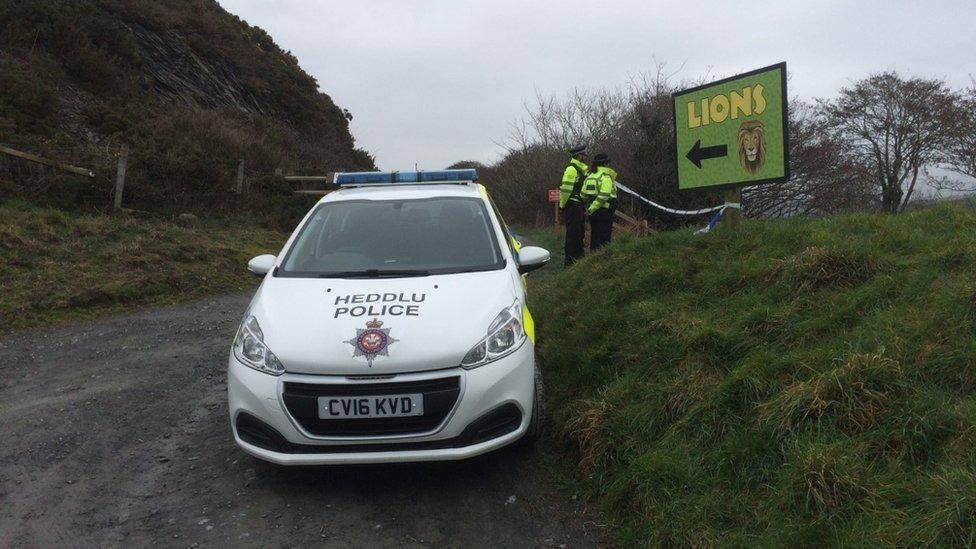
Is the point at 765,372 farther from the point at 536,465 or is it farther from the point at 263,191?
the point at 263,191

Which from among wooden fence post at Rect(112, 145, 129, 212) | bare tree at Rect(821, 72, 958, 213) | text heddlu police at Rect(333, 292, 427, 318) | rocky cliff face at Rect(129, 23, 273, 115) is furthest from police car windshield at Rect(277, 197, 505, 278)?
bare tree at Rect(821, 72, 958, 213)

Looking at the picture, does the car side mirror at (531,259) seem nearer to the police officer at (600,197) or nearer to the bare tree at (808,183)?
the police officer at (600,197)

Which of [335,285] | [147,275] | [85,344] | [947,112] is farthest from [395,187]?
[947,112]

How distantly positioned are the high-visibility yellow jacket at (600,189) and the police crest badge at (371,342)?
21.8 feet

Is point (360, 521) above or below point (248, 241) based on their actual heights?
below

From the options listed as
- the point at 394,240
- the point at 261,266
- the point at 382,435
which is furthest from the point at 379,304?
the point at 261,266

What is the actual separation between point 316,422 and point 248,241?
11.6 metres

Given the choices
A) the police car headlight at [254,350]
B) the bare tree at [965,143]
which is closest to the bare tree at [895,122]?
the bare tree at [965,143]

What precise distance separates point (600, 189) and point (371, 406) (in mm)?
6967

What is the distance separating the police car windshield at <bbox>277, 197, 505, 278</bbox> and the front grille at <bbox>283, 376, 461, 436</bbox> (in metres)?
1.07

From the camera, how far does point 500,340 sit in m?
3.69

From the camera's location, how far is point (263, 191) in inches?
738

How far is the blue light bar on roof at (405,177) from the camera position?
612 centimetres

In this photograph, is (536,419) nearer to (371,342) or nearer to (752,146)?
(371,342)
